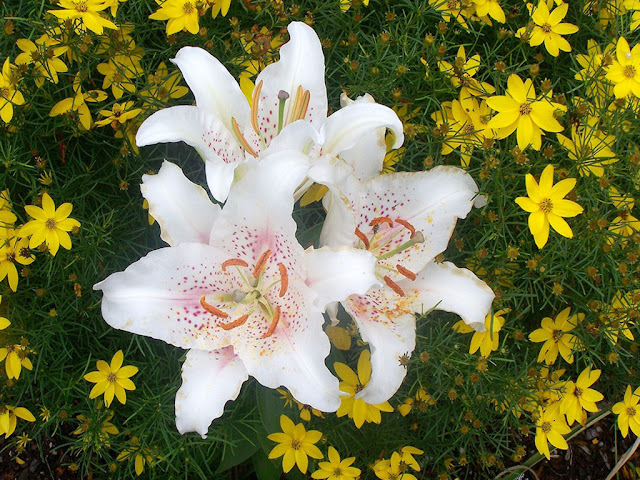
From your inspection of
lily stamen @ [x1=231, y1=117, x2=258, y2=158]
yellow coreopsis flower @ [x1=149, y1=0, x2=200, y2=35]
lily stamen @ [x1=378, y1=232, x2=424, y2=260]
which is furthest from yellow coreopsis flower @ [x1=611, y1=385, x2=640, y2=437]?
yellow coreopsis flower @ [x1=149, y1=0, x2=200, y2=35]

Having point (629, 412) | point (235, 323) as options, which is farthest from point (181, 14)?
point (629, 412)

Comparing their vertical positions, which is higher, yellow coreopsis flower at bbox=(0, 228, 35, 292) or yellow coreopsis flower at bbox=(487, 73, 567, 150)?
yellow coreopsis flower at bbox=(487, 73, 567, 150)

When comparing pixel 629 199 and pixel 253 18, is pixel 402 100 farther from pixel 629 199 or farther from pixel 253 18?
pixel 629 199

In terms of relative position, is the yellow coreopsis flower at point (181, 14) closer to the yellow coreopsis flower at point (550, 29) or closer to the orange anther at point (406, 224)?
the orange anther at point (406, 224)

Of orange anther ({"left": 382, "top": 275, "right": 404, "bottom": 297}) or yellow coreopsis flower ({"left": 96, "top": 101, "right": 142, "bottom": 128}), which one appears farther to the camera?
yellow coreopsis flower ({"left": 96, "top": 101, "right": 142, "bottom": 128})

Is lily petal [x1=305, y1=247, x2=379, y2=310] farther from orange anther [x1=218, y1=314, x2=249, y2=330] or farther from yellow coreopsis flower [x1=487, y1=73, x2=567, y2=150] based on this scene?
yellow coreopsis flower [x1=487, y1=73, x2=567, y2=150]
